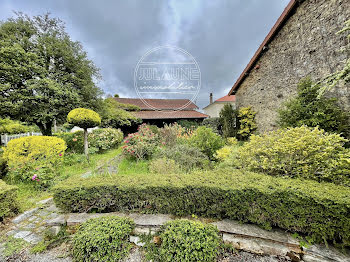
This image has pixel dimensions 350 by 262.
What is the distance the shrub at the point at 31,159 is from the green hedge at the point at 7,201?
86 centimetres

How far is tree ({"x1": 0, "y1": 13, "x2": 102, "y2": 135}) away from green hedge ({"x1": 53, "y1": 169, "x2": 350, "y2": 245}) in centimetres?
624

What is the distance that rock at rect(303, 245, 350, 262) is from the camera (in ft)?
4.58

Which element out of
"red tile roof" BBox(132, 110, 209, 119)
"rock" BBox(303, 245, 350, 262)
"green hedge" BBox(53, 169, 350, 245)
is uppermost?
"red tile roof" BBox(132, 110, 209, 119)

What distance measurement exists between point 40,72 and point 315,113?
1113 centimetres

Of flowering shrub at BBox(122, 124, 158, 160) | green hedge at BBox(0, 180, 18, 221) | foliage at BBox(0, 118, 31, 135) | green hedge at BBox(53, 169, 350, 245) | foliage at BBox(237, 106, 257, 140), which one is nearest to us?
green hedge at BBox(53, 169, 350, 245)

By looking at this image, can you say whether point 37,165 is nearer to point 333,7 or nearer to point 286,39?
point 333,7

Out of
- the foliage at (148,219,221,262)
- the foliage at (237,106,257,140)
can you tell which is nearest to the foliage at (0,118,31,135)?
the foliage at (148,219,221,262)

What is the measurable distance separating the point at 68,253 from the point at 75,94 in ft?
22.8

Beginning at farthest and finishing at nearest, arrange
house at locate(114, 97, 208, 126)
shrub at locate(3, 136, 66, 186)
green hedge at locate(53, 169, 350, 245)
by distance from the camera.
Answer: house at locate(114, 97, 208, 126) → shrub at locate(3, 136, 66, 186) → green hedge at locate(53, 169, 350, 245)

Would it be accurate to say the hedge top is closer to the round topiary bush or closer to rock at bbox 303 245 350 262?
the round topiary bush

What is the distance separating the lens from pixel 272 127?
6891mm

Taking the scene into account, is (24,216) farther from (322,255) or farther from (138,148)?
(322,255)

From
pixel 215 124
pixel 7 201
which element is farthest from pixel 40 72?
pixel 215 124

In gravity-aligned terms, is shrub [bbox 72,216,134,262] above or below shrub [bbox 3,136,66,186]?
below
